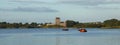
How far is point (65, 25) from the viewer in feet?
643

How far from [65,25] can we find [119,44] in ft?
502

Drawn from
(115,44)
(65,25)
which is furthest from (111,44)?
(65,25)

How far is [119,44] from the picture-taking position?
43.2 metres

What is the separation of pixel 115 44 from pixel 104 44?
54.7 inches

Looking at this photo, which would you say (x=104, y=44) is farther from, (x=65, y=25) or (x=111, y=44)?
(x=65, y=25)

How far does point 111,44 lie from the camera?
4381 cm

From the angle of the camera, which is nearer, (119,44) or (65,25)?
(119,44)

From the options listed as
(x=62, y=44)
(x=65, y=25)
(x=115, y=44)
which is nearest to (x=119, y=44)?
(x=115, y=44)

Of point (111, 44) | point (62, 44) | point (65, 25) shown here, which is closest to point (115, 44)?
point (111, 44)

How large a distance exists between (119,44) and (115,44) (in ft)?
1.96

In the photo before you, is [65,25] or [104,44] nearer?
[104,44]

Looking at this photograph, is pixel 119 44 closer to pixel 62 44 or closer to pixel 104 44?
pixel 104 44

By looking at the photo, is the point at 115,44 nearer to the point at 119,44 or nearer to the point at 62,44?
the point at 119,44

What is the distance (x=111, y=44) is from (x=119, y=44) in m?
1.09
